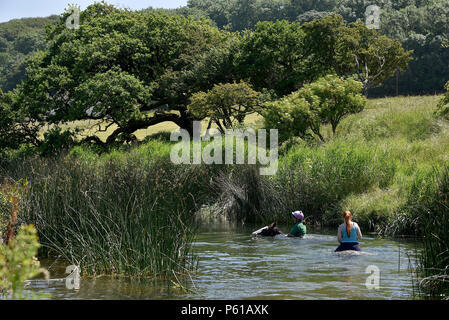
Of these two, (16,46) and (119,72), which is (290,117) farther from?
(16,46)

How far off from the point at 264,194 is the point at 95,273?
9.86 m

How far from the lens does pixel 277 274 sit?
11.7m

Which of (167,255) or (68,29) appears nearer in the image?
(167,255)

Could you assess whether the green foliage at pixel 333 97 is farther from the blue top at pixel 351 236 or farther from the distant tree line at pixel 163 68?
the blue top at pixel 351 236

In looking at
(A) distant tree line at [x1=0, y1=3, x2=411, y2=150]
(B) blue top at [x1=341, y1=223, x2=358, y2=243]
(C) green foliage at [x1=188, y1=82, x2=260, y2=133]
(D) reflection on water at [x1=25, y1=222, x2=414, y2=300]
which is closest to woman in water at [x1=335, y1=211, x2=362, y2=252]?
(B) blue top at [x1=341, y1=223, x2=358, y2=243]

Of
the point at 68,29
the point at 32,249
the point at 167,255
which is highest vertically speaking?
the point at 68,29

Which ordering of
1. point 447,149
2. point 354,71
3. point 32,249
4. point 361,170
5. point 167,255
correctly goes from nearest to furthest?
point 32,249 < point 167,255 < point 361,170 < point 447,149 < point 354,71

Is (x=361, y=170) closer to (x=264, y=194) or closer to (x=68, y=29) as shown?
(x=264, y=194)

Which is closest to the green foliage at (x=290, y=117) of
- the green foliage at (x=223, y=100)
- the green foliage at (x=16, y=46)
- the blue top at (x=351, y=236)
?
the green foliage at (x=223, y=100)

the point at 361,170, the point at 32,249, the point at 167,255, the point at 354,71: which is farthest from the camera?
the point at 354,71

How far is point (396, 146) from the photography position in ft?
73.0

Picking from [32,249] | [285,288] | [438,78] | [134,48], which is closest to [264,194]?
[285,288]

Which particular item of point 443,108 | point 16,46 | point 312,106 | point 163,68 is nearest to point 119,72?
point 163,68

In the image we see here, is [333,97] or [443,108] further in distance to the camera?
[443,108]
